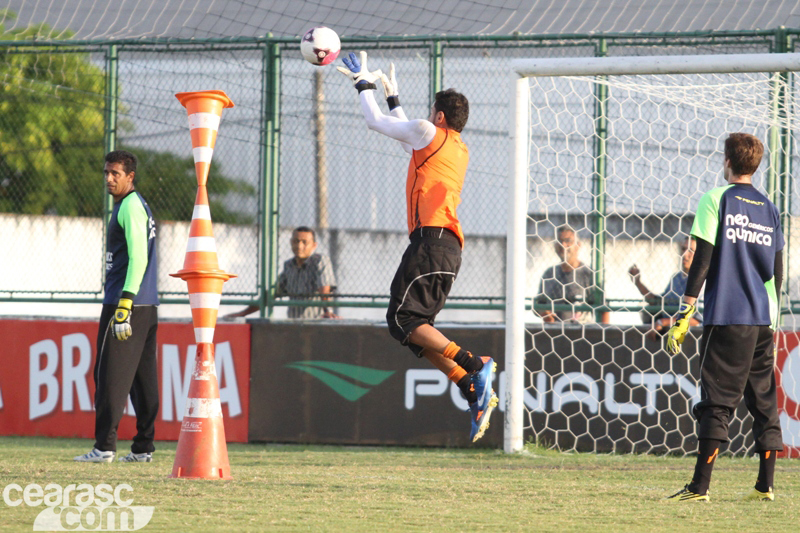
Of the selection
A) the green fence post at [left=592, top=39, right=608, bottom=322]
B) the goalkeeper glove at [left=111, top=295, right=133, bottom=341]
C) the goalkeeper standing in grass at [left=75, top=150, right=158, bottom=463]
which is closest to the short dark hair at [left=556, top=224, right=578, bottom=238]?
the green fence post at [left=592, top=39, right=608, bottom=322]

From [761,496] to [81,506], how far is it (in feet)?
12.3

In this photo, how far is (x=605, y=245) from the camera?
29.4 ft

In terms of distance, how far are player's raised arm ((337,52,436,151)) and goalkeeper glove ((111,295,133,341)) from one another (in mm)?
2167

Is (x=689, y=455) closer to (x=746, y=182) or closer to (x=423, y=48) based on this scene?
(x=746, y=182)

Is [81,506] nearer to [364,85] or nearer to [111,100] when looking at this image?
[364,85]

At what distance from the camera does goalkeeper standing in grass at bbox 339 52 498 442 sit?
6.25m

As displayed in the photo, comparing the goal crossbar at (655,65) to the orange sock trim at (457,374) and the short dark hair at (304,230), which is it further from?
the orange sock trim at (457,374)

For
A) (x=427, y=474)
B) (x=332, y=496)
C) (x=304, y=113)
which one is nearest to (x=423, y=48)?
(x=304, y=113)

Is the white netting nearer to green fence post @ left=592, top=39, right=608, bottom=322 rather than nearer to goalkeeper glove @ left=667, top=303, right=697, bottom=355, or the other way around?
green fence post @ left=592, top=39, right=608, bottom=322

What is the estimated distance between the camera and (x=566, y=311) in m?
8.88

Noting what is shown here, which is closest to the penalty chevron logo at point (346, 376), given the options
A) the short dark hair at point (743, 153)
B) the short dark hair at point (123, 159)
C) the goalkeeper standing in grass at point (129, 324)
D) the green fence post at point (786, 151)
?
the goalkeeper standing in grass at point (129, 324)

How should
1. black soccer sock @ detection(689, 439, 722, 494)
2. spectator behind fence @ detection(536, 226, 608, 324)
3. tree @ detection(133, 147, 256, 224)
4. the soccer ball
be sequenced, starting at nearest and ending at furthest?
black soccer sock @ detection(689, 439, 722, 494)
the soccer ball
spectator behind fence @ detection(536, 226, 608, 324)
tree @ detection(133, 147, 256, 224)

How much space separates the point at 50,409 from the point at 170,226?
96.2 inches

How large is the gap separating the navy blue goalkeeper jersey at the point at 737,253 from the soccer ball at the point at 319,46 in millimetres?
2634
